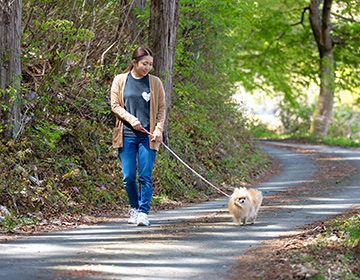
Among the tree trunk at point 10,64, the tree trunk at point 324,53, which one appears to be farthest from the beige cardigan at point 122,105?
the tree trunk at point 324,53

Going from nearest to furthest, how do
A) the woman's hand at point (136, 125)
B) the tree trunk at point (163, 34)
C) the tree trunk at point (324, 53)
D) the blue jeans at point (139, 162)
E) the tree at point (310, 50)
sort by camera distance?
the woman's hand at point (136, 125) → the blue jeans at point (139, 162) → the tree trunk at point (163, 34) → the tree trunk at point (324, 53) → the tree at point (310, 50)

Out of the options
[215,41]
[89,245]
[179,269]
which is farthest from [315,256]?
[215,41]

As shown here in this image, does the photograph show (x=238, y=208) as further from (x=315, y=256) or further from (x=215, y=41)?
(x=215, y=41)

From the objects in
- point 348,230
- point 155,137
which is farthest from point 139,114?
point 348,230

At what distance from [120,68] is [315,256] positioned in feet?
23.1

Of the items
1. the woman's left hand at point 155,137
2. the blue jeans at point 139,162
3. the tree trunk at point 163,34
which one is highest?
the tree trunk at point 163,34

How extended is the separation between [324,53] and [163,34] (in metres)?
18.7

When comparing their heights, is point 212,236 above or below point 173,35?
below

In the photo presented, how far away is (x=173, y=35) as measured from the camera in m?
11.1

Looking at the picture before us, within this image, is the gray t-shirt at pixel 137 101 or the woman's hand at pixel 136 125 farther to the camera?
the gray t-shirt at pixel 137 101

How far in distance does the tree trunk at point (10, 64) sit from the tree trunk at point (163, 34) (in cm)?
357

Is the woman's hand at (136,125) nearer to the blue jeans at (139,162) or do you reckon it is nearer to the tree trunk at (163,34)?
the blue jeans at (139,162)

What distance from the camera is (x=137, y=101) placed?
6672 mm

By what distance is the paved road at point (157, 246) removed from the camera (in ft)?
15.0
